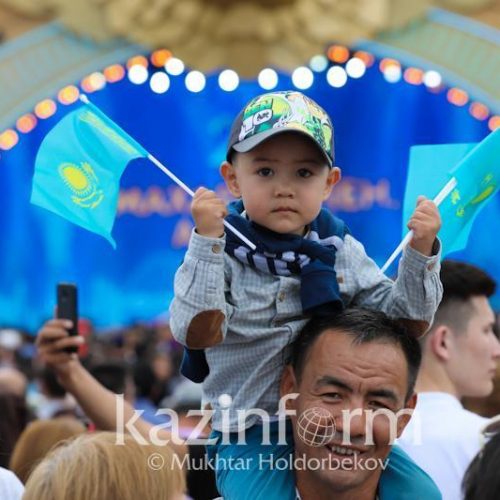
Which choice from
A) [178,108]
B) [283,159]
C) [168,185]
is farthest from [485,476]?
[178,108]

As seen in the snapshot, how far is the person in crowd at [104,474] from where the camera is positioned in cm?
239

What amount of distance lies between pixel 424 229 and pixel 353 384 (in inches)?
14.8

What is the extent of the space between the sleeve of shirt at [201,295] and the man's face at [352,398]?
236mm

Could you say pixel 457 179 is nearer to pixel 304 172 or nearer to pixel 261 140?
pixel 304 172

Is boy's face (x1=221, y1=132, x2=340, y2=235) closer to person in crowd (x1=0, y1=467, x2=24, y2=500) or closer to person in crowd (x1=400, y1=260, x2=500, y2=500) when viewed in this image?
person in crowd (x1=0, y1=467, x2=24, y2=500)

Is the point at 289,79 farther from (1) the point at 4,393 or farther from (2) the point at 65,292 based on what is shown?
(2) the point at 65,292

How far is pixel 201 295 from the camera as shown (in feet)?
8.03

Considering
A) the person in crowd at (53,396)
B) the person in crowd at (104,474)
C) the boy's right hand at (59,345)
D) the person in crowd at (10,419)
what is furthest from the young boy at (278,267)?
the person in crowd at (53,396)

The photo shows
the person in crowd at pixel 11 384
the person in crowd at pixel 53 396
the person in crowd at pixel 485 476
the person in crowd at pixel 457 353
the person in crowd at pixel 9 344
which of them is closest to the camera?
the person in crowd at pixel 485 476

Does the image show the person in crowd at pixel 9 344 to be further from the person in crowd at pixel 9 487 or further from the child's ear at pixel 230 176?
the child's ear at pixel 230 176

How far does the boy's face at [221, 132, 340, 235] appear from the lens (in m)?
2.63

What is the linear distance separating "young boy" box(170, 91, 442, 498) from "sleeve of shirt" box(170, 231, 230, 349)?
5 centimetres

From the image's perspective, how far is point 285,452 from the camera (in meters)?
2.65

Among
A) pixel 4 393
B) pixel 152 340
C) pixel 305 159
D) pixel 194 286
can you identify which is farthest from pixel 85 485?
A: pixel 152 340
